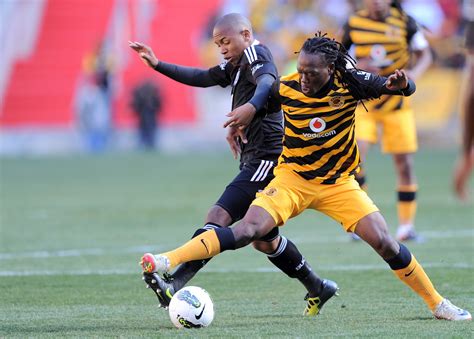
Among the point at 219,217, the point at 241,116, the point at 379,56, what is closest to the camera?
the point at 241,116

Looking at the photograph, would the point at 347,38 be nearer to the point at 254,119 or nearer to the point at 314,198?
the point at 254,119

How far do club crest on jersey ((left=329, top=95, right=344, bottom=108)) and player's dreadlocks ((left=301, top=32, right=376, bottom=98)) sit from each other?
0.08 m

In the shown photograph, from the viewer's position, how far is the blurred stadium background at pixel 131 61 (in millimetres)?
33000

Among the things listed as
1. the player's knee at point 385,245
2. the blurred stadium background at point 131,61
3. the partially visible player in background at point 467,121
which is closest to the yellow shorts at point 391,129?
the partially visible player in background at point 467,121

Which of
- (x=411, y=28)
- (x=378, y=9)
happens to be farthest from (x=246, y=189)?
(x=411, y=28)

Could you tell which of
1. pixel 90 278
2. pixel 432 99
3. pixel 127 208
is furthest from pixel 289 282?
pixel 432 99

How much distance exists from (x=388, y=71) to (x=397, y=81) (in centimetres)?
512

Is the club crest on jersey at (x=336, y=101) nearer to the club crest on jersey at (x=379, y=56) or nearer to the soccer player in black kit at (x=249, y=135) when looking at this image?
the soccer player in black kit at (x=249, y=135)

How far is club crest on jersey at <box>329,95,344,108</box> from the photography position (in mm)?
7016

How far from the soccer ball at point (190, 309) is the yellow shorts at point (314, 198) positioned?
0.71 meters

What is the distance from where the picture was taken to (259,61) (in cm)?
739

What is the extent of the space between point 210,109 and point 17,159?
316 inches

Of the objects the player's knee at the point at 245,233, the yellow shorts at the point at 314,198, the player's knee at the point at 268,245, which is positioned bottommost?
the player's knee at the point at 268,245

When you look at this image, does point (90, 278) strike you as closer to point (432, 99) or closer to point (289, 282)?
point (289, 282)
